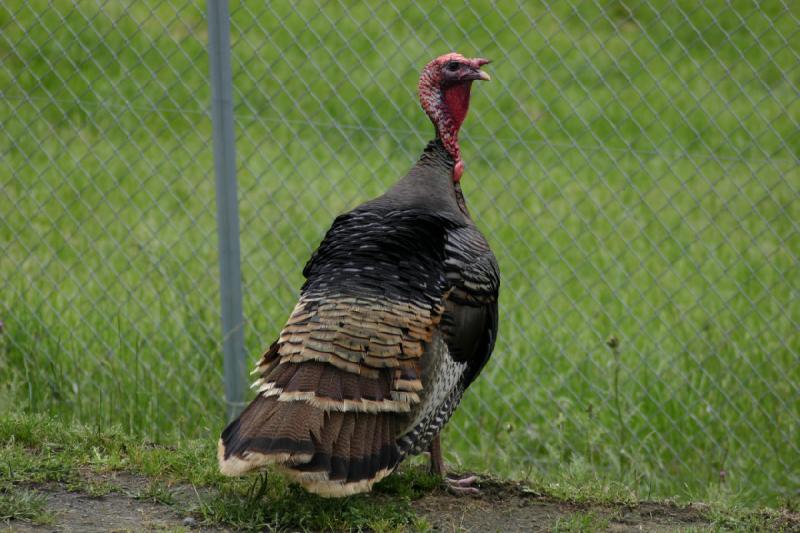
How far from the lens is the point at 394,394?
11.2 feet

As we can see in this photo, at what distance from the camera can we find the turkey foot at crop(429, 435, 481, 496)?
13.3 ft

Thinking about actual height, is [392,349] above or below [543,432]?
above

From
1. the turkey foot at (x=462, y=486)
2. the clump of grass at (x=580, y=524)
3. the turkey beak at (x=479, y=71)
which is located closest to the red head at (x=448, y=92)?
the turkey beak at (x=479, y=71)

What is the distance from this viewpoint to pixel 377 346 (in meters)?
3.45

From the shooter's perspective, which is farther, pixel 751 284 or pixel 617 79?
pixel 617 79

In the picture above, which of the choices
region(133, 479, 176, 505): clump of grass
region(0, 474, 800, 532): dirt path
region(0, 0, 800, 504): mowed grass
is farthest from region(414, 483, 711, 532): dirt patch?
region(133, 479, 176, 505): clump of grass

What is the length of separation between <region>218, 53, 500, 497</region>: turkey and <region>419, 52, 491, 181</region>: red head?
3 cm

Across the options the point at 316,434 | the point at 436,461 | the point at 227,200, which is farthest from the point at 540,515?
the point at 227,200

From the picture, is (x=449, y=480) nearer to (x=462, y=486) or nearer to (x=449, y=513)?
(x=462, y=486)

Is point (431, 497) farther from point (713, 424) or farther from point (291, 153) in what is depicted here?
point (291, 153)

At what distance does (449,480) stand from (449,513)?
0.29 metres

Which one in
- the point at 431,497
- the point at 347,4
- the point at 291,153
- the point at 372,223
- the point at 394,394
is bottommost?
the point at 431,497

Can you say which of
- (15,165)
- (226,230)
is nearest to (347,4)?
(15,165)

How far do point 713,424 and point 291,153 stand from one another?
4.62 meters
